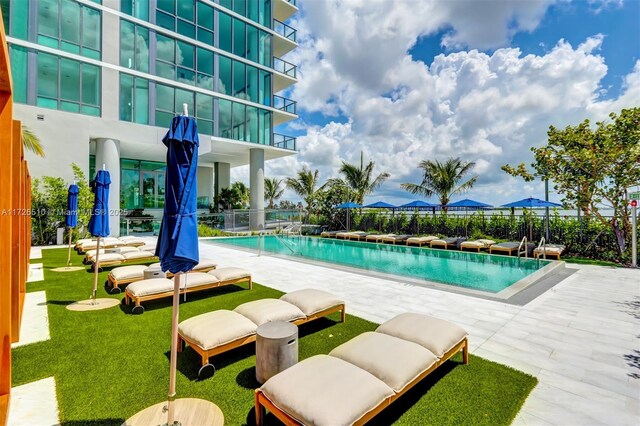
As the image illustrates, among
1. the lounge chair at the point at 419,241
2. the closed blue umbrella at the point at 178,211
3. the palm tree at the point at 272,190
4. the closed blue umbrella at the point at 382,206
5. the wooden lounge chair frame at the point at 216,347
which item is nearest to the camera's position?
the closed blue umbrella at the point at 178,211

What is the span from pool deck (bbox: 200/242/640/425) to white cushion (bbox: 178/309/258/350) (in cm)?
235

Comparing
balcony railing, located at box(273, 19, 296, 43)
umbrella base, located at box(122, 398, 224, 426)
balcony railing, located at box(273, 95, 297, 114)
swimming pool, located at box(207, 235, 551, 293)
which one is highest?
balcony railing, located at box(273, 19, 296, 43)

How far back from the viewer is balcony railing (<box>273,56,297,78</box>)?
24.3m

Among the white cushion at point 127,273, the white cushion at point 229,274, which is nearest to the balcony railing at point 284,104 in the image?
the white cushion at point 127,273

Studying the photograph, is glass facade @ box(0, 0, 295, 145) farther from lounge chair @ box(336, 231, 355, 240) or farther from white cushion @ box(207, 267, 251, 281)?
white cushion @ box(207, 267, 251, 281)

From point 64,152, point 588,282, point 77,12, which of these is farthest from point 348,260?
point 77,12

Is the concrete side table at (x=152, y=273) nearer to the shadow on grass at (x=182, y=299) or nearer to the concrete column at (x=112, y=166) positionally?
the shadow on grass at (x=182, y=299)

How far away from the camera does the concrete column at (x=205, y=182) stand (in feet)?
83.8

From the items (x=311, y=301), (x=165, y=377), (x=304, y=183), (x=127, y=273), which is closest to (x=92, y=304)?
(x=127, y=273)

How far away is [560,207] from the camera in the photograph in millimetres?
12641

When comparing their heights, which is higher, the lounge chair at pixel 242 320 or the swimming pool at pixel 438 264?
the lounge chair at pixel 242 320

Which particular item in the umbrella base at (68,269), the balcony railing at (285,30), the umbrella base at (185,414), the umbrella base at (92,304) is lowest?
the umbrella base at (185,414)

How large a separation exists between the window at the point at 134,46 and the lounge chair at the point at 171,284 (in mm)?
16719

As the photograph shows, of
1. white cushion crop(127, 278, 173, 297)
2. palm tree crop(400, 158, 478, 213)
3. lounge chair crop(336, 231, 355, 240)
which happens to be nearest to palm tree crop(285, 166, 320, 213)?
lounge chair crop(336, 231, 355, 240)
